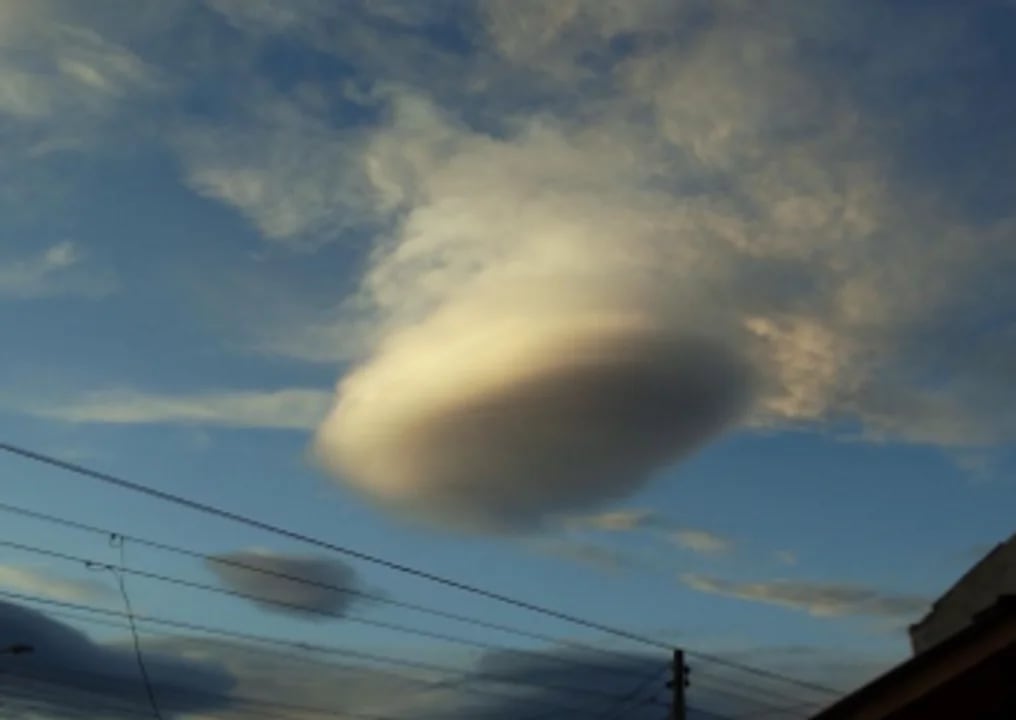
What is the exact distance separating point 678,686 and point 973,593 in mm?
13548

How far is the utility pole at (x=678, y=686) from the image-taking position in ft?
124

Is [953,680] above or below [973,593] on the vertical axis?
below

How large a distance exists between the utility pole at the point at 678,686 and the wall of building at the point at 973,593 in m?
9.63

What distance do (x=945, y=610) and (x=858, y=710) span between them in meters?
25.8

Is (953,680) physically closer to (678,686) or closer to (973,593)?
(973,593)

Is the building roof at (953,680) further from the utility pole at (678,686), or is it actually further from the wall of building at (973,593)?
the utility pole at (678,686)

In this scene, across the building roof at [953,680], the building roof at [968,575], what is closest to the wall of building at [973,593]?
the building roof at [968,575]

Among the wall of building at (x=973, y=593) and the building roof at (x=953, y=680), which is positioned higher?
the wall of building at (x=973, y=593)

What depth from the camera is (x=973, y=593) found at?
29047mm

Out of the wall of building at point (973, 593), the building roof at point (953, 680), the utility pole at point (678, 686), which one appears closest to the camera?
the building roof at point (953, 680)

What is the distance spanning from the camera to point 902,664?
7.70 m

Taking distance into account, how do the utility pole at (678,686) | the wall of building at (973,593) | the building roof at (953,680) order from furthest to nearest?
1. the utility pole at (678,686)
2. the wall of building at (973,593)
3. the building roof at (953,680)

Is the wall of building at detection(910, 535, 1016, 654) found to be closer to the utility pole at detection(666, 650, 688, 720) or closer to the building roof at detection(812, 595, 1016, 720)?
the utility pole at detection(666, 650, 688, 720)

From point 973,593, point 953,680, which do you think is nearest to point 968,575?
point 973,593
